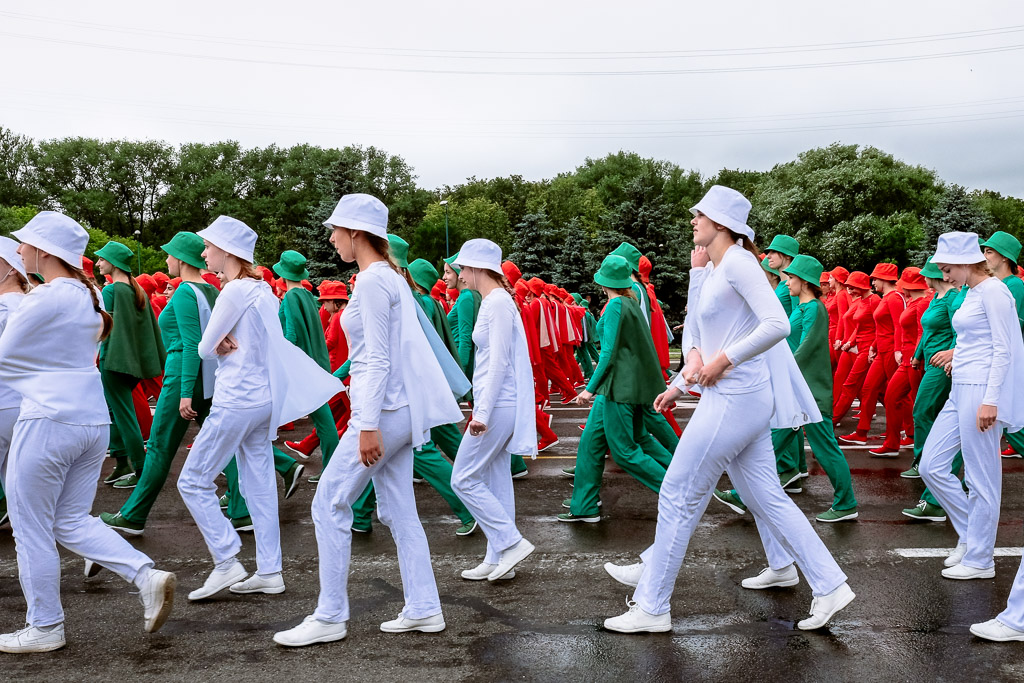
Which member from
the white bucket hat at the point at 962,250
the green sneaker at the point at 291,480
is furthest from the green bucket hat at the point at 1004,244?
the green sneaker at the point at 291,480

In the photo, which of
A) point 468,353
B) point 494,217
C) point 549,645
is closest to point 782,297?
point 468,353

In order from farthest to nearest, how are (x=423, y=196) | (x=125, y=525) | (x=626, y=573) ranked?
(x=423, y=196)
(x=125, y=525)
(x=626, y=573)

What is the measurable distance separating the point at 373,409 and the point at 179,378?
2653mm

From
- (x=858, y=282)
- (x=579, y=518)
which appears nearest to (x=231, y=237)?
(x=579, y=518)

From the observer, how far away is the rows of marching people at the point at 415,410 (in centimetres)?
444

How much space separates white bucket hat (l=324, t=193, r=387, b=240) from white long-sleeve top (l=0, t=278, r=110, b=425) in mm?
1229

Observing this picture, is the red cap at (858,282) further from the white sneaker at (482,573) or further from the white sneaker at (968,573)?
the white sneaker at (482,573)

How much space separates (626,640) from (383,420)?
1.51m

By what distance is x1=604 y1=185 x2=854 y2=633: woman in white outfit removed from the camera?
4.42 meters

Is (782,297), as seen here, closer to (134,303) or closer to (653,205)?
(134,303)

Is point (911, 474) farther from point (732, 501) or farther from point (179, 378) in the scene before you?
point (179, 378)

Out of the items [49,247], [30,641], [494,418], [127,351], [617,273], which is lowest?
[30,641]

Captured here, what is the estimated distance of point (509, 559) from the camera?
552 cm

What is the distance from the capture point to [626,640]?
455 cm
